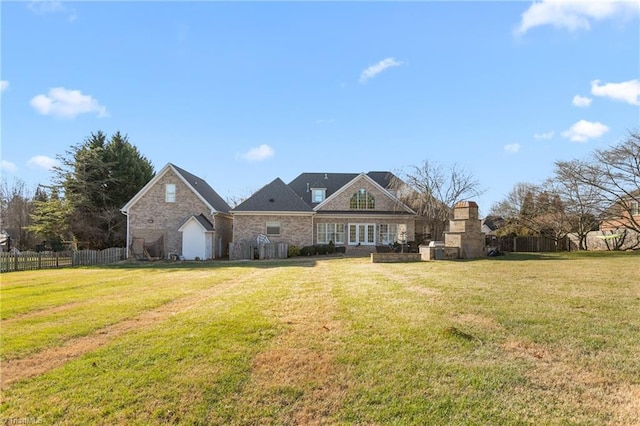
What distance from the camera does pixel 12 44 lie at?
977 cm

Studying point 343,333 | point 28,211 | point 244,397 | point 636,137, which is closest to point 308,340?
point 343,333

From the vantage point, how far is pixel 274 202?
2995cm

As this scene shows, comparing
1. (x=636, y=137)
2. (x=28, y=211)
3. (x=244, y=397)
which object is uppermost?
(x=636, y=137)

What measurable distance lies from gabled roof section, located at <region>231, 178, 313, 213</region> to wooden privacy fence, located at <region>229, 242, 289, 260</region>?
3228 mm

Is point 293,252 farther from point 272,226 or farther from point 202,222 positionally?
point 202,222

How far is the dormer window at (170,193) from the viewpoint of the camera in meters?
29.3

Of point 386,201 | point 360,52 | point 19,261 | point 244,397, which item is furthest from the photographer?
point 386,201

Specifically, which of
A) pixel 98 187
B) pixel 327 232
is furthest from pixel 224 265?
pixel 98 187

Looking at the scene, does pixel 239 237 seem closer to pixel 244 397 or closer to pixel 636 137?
pixel 244 397

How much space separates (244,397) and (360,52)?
15.6 metres

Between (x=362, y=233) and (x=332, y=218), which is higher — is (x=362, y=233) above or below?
below

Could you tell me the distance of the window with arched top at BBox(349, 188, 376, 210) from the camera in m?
31.0

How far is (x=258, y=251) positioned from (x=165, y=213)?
8.07 meters

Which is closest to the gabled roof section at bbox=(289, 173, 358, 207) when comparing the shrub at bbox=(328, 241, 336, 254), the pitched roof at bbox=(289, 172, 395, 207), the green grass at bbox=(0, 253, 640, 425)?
the pitched roof at bbox=(289, 172, 395, 207)
